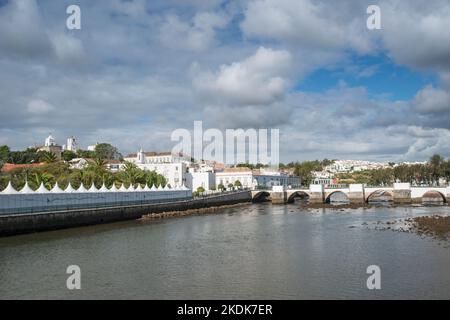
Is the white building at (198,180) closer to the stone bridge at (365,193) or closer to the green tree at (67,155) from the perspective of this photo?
the stone bridge at (365,193)

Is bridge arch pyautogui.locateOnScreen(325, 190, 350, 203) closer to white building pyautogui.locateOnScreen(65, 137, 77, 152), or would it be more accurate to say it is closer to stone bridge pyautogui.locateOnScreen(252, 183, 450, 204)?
stone bridge pyautogui.locateOnScreen(252, 183, 450, 204)

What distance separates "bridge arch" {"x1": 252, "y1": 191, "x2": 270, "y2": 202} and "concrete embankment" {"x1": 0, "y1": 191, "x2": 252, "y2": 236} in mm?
30238

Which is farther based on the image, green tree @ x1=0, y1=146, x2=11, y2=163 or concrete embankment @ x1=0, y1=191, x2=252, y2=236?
green tree @ x1=0, y1=146, x2=11, y2=163

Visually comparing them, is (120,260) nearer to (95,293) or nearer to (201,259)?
(201,259)

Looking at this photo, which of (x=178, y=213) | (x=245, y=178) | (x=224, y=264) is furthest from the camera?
(x=245, y=178)

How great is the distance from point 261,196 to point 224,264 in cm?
8215

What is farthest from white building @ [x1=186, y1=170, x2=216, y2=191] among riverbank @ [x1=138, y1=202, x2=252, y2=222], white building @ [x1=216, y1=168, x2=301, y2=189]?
riverbank @ [x1=138, y1=202, x2=252, y2=222]

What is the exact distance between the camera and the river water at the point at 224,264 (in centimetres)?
2058

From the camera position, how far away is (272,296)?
19.7m

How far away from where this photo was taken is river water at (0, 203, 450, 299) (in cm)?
2058

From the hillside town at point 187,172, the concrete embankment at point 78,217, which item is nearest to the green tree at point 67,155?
the hillside town at point 187,172

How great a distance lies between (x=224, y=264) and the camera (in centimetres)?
2664

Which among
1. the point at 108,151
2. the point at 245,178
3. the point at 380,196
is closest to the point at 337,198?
the point at 380,196

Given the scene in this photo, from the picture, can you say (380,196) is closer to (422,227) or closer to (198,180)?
(198,180)
